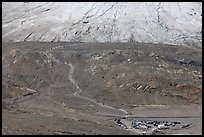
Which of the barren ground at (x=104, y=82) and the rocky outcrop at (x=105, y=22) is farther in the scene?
the rocky outcrop at (x=105, y=22)

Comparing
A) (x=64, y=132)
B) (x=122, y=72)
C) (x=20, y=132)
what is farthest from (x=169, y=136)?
(x=122, y=72)

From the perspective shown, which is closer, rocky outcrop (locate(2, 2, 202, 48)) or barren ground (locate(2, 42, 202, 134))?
barren ground (locate(2, 42, 202, 134))

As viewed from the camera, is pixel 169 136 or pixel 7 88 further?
pixel 7 88

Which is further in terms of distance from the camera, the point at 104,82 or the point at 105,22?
the point at 105,22

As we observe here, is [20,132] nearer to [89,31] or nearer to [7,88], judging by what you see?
[7,88]

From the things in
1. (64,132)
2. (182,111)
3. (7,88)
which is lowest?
(182,111)

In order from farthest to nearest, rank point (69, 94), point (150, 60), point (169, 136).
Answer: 1. point (150, 60)
2. point (69, 94)
3. point (169, 136)

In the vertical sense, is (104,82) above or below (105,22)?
below

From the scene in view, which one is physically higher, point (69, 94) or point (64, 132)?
point (64, 132)

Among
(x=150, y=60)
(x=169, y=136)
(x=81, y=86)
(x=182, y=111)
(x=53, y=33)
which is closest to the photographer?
(x=169, y=136)

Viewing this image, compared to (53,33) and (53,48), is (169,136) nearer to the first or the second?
(53,48)

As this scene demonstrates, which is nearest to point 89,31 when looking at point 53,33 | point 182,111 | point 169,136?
point 53,33
